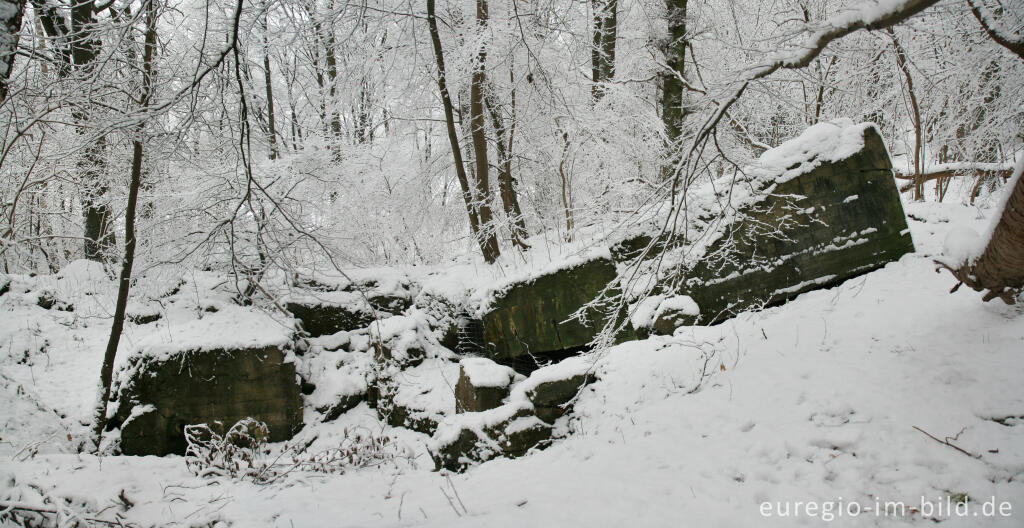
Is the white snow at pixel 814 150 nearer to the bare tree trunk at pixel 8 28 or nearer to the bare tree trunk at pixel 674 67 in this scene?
the bare tree trunk at pixel 674 67

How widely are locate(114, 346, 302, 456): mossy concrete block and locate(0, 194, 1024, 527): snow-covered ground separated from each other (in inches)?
30.2

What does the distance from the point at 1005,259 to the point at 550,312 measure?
4176 millimetres

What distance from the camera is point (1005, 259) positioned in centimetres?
301

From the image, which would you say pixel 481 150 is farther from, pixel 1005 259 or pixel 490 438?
pixel 1005 259

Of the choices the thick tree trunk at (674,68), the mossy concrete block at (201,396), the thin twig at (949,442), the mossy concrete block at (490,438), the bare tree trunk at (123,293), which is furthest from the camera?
the thick tree trunk at (674,68)

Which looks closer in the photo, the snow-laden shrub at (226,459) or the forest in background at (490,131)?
the snow-laden shrub at (226,459)

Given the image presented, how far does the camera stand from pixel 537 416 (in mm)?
4383

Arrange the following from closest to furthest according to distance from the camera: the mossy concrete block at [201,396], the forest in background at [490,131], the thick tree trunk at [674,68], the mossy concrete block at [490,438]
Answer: the mossy concrete block at [490,438], the mossy concrete block at [201,396], the forest in background at [490,131], the thick tree trunk at [674,68]

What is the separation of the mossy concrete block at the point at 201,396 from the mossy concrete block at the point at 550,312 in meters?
2.92

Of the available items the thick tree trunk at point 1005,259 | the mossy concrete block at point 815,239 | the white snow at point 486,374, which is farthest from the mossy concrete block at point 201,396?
the thick tree trunk at point 1005,259

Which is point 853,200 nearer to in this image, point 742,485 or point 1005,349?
point 1005,349

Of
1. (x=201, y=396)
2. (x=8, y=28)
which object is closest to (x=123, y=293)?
(x=201, y=396)

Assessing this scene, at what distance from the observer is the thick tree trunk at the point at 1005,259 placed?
273cm

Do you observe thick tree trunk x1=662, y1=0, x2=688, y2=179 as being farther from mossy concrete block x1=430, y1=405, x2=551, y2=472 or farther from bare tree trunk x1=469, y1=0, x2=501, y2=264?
mossy concrete block x1=430, y1=405, x2=551, y2=472
